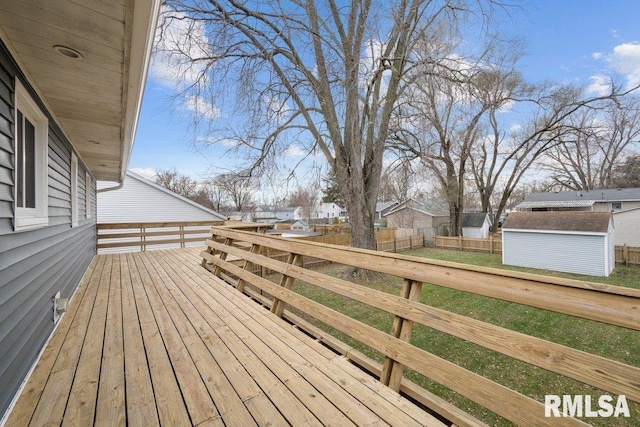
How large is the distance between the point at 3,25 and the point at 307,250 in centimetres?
243

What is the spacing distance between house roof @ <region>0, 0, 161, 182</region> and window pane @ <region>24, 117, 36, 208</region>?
0.36m

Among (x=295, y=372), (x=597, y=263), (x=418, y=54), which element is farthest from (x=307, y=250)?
(x=597, y=263)

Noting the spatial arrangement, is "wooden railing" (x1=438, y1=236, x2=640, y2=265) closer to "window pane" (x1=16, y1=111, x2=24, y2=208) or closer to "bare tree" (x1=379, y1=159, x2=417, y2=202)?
"bare tree" (x1=379, y1=159, x2=417, y2=202)

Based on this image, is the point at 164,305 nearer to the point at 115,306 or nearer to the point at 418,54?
the point at 115,306

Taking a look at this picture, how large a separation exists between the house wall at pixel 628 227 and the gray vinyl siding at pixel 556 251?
8425 mm

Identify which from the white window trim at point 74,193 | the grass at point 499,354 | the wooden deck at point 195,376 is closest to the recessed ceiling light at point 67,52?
the wooden deck at point 195,376

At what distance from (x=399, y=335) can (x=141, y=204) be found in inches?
535

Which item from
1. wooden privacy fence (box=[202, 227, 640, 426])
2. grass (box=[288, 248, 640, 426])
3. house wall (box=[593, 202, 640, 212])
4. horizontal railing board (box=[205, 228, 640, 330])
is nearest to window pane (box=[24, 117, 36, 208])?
wooden privacy fence (box=[202, 227, 640, 426])

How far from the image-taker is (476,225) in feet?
77.7

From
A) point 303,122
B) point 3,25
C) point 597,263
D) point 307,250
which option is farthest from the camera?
point 597,263

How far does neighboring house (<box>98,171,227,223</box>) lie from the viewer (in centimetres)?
1165

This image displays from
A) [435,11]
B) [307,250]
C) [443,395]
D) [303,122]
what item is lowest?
[443,395]

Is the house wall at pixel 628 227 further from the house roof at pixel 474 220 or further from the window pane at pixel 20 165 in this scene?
the window pane at pixel 20 165

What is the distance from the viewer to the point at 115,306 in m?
3.27
